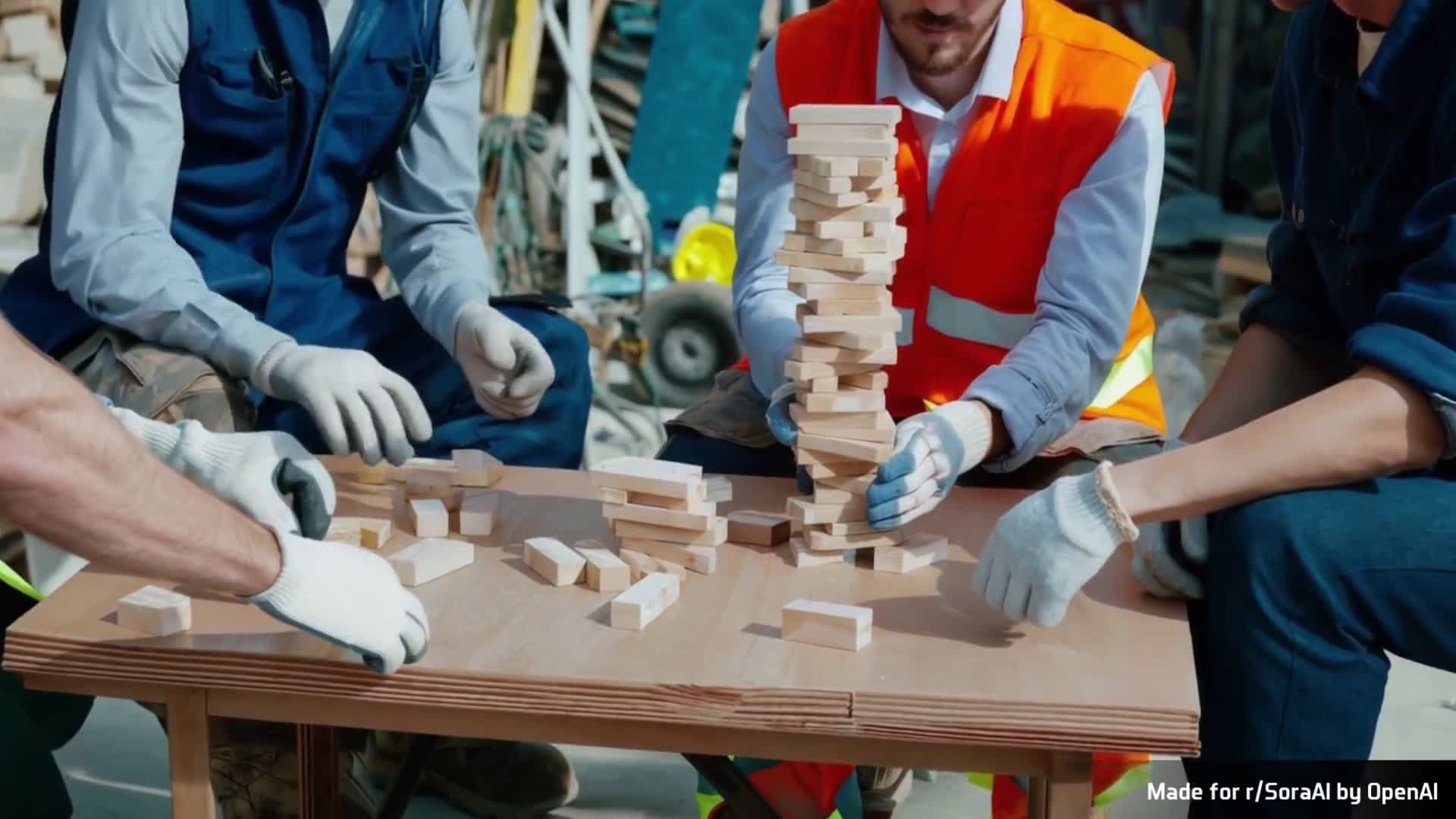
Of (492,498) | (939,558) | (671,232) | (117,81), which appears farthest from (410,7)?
(671,232)

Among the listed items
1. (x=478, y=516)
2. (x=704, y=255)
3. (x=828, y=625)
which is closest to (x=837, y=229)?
(x=828, y=625)

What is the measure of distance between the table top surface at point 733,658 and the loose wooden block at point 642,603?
15mm

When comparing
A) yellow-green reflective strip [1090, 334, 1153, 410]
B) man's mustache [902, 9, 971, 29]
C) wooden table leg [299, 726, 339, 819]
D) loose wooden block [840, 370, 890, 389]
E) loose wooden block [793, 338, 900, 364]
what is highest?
man's mustache [902, 9, 971, 29]

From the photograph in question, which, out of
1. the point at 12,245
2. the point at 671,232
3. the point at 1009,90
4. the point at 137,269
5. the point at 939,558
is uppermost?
the point at 1009,90

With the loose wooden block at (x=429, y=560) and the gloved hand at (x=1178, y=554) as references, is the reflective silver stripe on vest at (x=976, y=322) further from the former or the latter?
the loose wooden block at (x=429, y=560)

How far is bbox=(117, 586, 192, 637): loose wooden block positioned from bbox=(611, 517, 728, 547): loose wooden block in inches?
22.9

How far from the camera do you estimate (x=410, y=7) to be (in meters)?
3.00

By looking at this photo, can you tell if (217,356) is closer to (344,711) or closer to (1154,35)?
(344,711)

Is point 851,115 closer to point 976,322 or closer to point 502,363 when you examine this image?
point 976,322

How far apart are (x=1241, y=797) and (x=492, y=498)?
3.68 ft

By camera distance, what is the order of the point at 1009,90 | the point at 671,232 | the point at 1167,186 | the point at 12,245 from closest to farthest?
the point at 1009,90 → the point at 12,245 → the point at 671,232 → the point at 1167,186

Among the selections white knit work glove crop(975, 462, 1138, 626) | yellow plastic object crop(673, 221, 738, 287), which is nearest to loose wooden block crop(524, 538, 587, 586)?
white knit work glove crop(975, 462, 1138, 626)

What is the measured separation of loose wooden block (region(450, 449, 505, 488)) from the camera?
245 cm

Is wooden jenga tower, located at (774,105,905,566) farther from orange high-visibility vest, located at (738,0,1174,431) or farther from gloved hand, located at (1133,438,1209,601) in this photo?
orange high-visibility vest, located at (738,0,1174,431)
